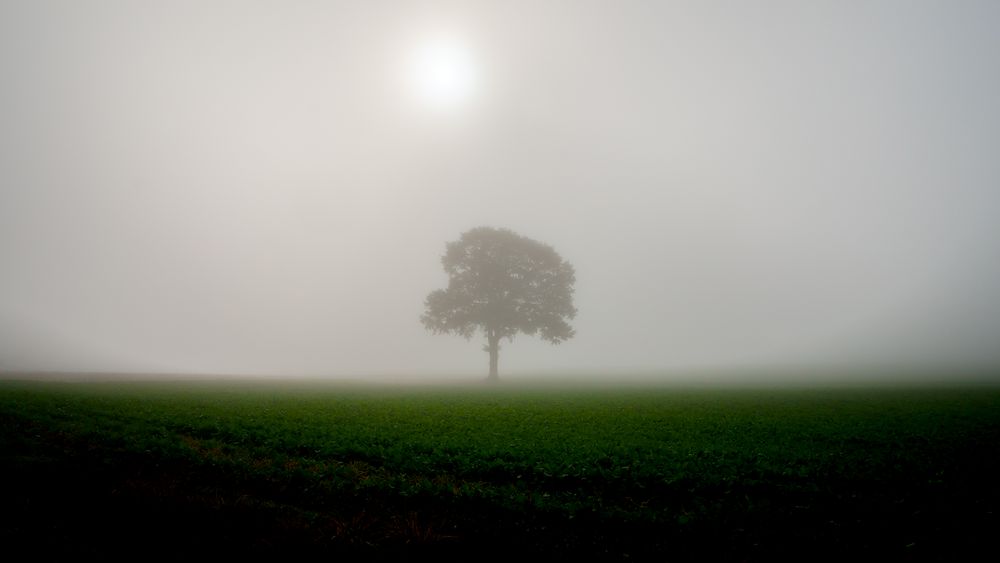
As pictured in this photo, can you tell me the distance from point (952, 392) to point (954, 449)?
24087mm

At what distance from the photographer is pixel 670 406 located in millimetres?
25531

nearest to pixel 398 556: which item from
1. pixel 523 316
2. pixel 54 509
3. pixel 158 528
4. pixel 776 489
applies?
pixel 158 528

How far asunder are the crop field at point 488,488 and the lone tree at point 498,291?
3699cm

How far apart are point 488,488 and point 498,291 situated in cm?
4563

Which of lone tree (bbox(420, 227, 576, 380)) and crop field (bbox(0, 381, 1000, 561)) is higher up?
lone tree (bbox(420, 227, 576, 380))

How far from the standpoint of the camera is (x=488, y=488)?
10.6 m

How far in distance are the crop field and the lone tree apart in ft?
121

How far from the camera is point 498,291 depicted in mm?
56062

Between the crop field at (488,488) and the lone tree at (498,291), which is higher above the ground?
the lone tree at (498,291)

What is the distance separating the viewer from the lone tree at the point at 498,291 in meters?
55.8

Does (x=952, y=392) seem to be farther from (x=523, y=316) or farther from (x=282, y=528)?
(x=282, y=528)

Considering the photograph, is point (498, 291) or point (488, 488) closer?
point (488, 488)

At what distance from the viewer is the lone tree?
5578 centimetres

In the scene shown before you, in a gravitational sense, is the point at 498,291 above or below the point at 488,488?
above
